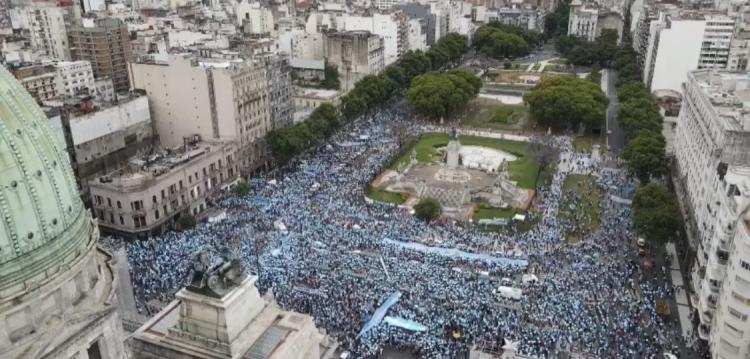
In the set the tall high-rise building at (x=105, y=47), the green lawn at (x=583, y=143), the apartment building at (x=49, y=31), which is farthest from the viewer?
the apartment building at (x=49, y=31)

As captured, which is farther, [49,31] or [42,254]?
[49,31]

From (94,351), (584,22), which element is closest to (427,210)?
(94,351)

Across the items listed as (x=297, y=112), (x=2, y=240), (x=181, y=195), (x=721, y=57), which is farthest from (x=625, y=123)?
(x=2, y=240)

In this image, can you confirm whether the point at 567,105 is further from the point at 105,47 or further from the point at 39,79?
the point at 105,47

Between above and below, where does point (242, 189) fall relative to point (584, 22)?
below

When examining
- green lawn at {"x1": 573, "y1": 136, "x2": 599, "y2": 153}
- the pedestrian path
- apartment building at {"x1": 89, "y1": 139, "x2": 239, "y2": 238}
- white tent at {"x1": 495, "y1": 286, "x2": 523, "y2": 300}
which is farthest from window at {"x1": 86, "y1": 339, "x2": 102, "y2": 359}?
green lawn at {"x1": 573, "y1": 136, "x2": 599, "y2": 153}

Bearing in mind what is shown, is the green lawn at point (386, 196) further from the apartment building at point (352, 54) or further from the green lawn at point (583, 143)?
the apartment building at point (352, 54)

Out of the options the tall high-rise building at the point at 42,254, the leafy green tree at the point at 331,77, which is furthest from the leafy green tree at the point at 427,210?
the leafy green tree at the point at 331,77
